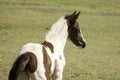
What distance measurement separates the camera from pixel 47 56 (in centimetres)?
518

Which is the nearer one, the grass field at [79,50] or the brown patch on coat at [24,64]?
the brown patch on coat at [24,64]

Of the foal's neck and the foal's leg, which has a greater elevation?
the foal's neck

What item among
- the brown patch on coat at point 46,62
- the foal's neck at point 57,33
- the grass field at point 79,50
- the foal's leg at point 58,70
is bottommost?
the grass field at point 79,50

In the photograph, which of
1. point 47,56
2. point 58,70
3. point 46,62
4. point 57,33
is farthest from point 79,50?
point 46,62

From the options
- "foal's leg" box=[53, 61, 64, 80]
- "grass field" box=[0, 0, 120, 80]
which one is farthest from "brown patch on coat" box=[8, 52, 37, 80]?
"grass field" box=[0, 0, 120, 80]

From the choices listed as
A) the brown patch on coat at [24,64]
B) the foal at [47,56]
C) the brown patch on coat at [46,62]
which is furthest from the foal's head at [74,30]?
the brown patch on coat at [24,64]

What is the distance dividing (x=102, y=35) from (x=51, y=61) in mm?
12883

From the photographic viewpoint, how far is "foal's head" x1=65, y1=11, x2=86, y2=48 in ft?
Result: 18.8

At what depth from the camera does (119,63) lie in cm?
1111

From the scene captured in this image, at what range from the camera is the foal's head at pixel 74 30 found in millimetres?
5744

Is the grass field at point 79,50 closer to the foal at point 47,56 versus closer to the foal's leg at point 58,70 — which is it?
the foal at point 47,56

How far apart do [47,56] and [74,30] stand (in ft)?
3.26

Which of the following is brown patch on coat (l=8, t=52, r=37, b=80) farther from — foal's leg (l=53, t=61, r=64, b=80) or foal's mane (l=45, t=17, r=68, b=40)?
foal's mane (l=45, t=17, r=68, b=40)

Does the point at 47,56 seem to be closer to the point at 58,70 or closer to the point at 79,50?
the point at 58,70
